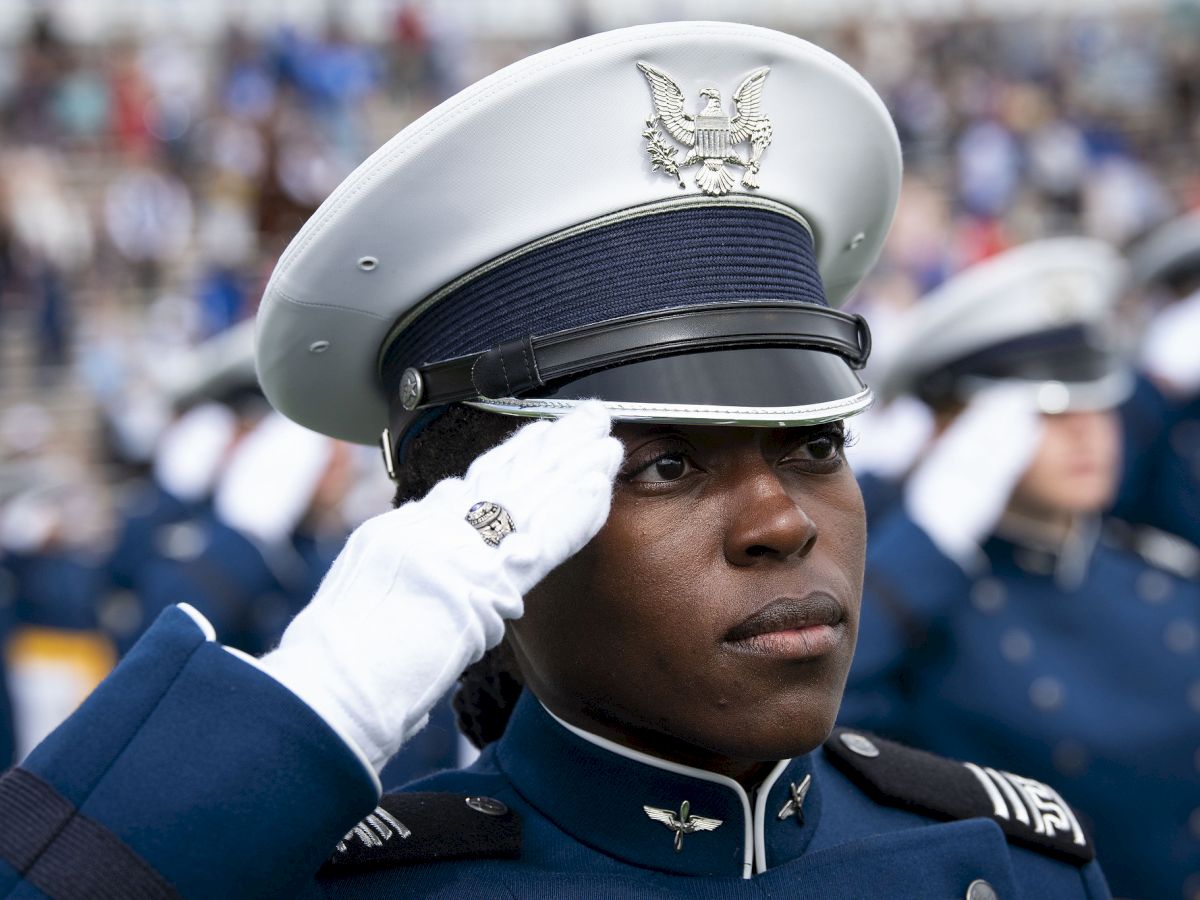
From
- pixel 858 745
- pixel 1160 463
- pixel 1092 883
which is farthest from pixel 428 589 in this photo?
pixel 1160 463

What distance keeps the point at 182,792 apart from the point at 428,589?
1.05 ft

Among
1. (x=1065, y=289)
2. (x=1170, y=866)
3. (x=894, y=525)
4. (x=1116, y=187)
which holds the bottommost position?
(x=1116, y=187)

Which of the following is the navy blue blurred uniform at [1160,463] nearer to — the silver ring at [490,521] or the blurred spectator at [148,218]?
the silver ring at [490,521]

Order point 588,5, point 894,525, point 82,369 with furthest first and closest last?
point 588,5, point 82,369, point 894,525

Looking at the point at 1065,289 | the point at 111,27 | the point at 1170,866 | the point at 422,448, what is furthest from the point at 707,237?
the point at 111,27

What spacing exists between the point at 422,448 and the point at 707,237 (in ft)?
1.56

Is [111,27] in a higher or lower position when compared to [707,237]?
lower

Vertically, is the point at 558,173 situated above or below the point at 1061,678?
above

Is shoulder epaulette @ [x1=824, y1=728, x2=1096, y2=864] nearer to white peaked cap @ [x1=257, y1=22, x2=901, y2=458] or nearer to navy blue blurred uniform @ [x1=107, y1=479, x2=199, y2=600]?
white peaked cap @ [x1=257, y1=22, x2=901, y2=458]

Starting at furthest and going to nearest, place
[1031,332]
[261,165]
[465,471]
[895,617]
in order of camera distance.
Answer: [261,165] < [1031,332] < [895,617] < [465,471]

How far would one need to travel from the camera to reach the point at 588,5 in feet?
84.3

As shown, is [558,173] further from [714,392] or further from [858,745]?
[858,745]

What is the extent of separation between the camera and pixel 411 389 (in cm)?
193

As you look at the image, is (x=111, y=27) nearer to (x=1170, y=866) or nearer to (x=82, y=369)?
(x=82, y=369)
